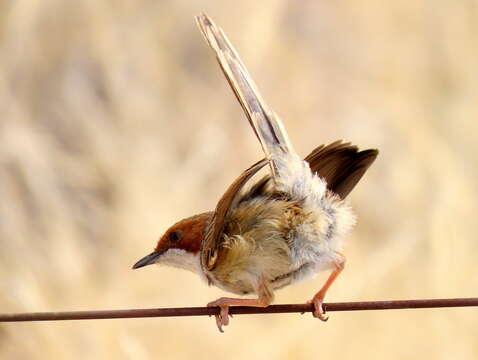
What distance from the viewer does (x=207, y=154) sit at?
7711 mm

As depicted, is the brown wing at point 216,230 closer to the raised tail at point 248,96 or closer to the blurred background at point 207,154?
the raised tail at point 248,96

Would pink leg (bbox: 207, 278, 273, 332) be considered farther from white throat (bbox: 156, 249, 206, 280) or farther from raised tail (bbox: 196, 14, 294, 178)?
raised tail (bbox: 196, 14, 294, 178)

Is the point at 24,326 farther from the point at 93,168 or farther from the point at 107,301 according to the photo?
the point at 93,168

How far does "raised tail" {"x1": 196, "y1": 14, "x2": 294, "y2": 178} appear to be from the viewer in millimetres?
2943

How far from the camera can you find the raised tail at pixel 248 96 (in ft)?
9.66

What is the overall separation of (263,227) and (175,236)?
0.36 metres

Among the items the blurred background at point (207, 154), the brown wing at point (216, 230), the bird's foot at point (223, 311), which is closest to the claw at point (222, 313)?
the bird's foot at point (223, 311)

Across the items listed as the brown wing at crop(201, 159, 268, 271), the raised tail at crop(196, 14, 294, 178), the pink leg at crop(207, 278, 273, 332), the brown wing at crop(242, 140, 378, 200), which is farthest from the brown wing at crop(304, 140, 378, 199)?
the pink leg at crop(207, 278, 273, 332)

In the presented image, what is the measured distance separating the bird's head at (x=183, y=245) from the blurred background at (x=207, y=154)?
11.9ft

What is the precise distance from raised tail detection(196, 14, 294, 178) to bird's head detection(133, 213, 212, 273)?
13.8 inches

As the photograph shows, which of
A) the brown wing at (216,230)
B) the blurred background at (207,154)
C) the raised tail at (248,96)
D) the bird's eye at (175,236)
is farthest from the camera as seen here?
the blurred background at (207,154)

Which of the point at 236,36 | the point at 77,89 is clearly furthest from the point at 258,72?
the point at 77,89

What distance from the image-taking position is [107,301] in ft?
22.9

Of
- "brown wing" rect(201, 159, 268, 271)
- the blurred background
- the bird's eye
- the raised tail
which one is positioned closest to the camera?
"brown wing" rect(201, 159, 268, 271)
